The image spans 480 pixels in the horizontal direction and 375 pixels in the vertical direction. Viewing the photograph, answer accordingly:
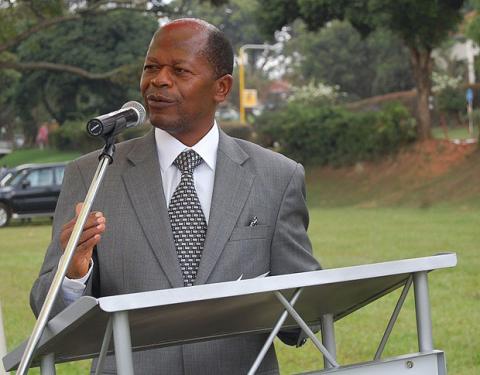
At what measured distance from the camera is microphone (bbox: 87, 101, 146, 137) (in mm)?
2932

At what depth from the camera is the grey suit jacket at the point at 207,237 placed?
3260 mm

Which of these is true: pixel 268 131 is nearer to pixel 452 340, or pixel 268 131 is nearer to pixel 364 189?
pixel 364 189

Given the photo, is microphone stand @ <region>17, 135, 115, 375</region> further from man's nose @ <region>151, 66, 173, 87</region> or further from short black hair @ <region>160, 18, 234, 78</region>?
short black hair @ <region>160, 18, 234, 78</region>

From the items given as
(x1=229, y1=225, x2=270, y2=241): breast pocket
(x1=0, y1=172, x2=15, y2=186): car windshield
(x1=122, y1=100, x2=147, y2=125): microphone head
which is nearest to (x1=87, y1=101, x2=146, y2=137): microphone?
(x1=122, y1=100, x2=147, y2=125): microphone head

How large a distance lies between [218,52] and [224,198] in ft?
1.43

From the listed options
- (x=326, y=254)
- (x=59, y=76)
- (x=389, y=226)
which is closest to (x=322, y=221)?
(x=389, y=226)

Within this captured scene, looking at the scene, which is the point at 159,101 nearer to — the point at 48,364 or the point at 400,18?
the point at 48,364

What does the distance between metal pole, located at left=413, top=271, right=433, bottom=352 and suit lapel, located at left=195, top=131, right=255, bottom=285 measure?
0.65m

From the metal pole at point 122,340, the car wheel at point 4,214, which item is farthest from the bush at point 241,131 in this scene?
the metal pole at point 122,340

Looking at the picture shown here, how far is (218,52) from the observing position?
3.47m

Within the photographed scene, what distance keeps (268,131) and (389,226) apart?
19.1 meters

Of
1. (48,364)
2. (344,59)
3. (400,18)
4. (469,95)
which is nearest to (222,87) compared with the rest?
(48,364)

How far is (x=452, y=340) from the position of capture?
380 inches

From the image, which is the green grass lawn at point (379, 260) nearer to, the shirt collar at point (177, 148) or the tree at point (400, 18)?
the shirt collar at point (177, 148)
